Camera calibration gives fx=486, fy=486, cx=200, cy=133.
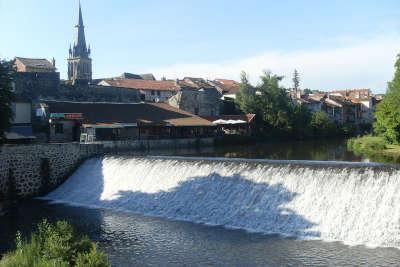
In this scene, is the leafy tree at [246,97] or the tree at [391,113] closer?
the tree at [391,113]

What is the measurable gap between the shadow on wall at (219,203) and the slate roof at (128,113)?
25.0m

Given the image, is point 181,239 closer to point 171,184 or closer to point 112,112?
point 171,184

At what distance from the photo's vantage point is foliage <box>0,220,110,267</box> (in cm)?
1288

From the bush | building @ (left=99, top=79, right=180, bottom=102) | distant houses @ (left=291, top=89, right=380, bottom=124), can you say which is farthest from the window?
distant houses @ (left=291, top=89, right=380, bottom=124)

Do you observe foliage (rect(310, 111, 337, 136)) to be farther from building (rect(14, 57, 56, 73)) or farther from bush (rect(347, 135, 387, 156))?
building (rect(14, 57, 56, 73))

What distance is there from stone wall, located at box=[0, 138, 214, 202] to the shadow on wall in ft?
12.4

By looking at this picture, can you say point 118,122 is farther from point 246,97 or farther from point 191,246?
point 191,246

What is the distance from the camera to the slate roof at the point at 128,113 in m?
55.1

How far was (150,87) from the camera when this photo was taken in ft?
281

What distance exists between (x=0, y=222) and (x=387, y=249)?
18842 millimetres

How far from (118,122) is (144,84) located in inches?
1231

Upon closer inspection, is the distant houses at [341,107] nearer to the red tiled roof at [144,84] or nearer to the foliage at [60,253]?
the red tiled roof at [144,84]

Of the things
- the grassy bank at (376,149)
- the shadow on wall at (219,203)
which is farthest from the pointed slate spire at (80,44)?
the shadow on wall at (219,203)

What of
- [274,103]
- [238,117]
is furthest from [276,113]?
[238,117]
